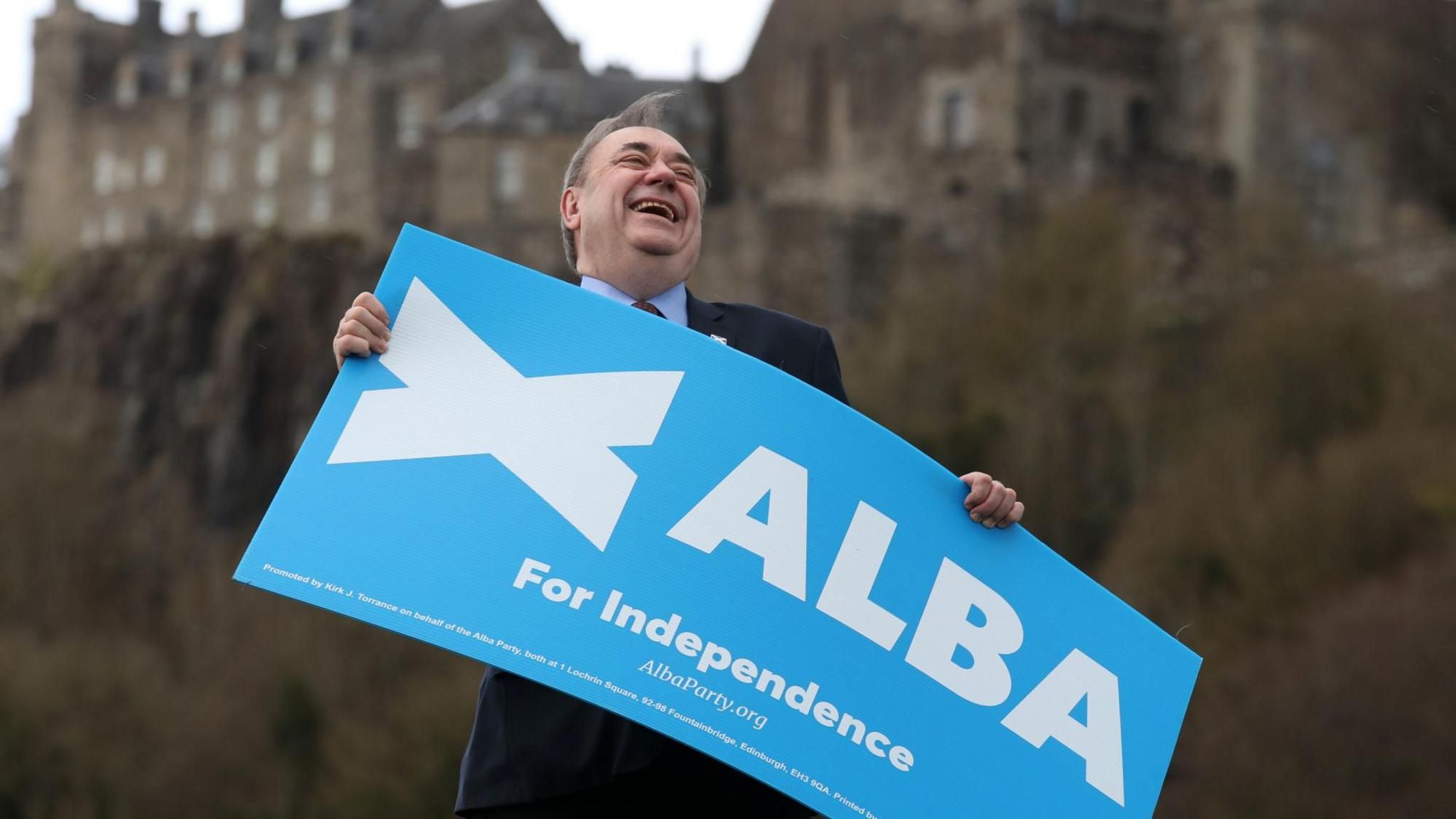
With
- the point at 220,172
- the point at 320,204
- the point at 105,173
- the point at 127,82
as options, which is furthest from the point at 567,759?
the point at 127,82

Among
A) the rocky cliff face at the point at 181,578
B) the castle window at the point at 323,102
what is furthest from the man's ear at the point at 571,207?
the castle window at the point at 323,102

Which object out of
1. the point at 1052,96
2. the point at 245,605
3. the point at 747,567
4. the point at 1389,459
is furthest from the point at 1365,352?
the point at 747,567

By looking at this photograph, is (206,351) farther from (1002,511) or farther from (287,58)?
(1002,511)

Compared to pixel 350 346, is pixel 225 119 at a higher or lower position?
higher

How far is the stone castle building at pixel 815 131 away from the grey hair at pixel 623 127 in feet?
133

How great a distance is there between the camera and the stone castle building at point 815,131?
44.6 meters

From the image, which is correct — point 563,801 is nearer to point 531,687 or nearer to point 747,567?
point 531,687

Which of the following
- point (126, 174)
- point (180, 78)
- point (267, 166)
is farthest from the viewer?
point (180, 78)

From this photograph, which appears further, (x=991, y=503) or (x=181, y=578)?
(x=181, y=578)

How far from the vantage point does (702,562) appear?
4043mm

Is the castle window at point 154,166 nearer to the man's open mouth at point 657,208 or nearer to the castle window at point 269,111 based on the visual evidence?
the castle window at point 269,111

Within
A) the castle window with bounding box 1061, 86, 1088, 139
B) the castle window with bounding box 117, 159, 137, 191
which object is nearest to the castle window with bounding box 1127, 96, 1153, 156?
the castle window with bounding box 1061, 86, 1088, 139

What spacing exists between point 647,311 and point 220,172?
189ft

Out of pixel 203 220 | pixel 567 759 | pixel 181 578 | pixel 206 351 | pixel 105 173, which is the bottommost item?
pixel 567 759
